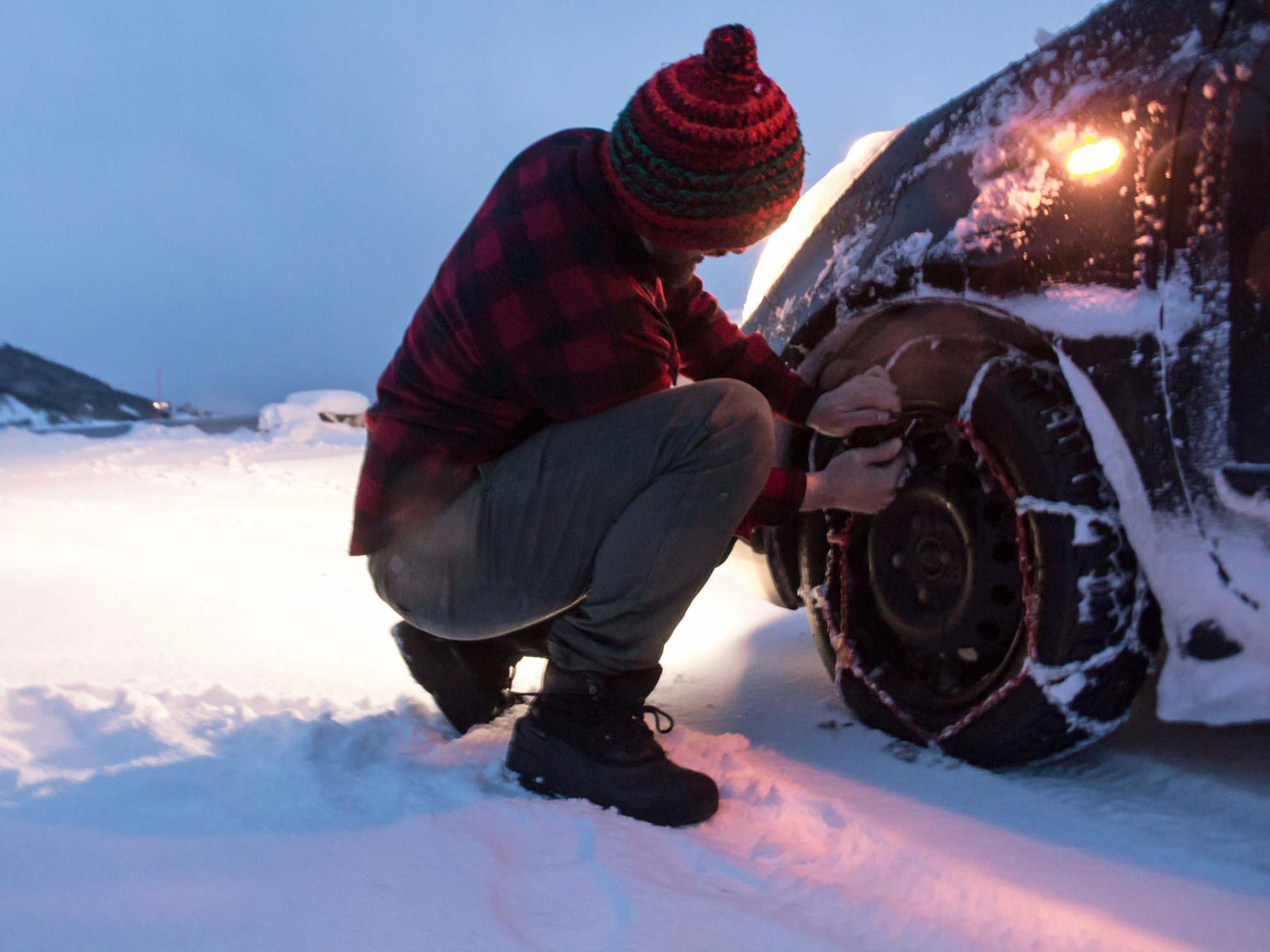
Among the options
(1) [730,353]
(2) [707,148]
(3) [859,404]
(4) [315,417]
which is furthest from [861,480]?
(4) [315,417]

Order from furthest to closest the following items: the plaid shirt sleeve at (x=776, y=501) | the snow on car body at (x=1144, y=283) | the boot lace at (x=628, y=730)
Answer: the plaid shirt sleeve at (x=776, y=501) < the boot lace at (x=628, y=730) < the snow on car body at (x=1144, y=283)

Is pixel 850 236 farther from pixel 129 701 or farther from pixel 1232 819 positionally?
pixel 129 701

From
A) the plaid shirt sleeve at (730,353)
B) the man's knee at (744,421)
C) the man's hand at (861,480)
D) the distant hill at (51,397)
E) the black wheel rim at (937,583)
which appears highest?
the plaid shirt sleeve at (730,353)

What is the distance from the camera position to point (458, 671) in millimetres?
1463

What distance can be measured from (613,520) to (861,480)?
16.2 inches

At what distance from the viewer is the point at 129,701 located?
1365mm

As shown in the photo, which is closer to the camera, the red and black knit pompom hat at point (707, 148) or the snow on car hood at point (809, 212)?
the red and black knit pompom hat at point (707, 148)

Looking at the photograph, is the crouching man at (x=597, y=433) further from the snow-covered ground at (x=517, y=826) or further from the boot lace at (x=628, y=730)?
the snow-covered ground at (x=517, y=826)

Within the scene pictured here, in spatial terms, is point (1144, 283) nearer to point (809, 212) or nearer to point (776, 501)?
point (776, 501)

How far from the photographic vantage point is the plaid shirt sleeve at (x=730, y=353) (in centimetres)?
150

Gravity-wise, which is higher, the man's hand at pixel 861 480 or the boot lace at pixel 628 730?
the man's hand at pixel 861 480

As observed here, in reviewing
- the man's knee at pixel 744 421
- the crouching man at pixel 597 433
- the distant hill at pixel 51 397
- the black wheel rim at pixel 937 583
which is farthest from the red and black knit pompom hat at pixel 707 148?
the distant hill at pixel 51 397

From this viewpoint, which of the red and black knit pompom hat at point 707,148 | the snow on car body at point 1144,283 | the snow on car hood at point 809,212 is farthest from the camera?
the snow on car hood at point 809,212

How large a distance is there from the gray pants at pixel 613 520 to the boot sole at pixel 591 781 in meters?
0.12
